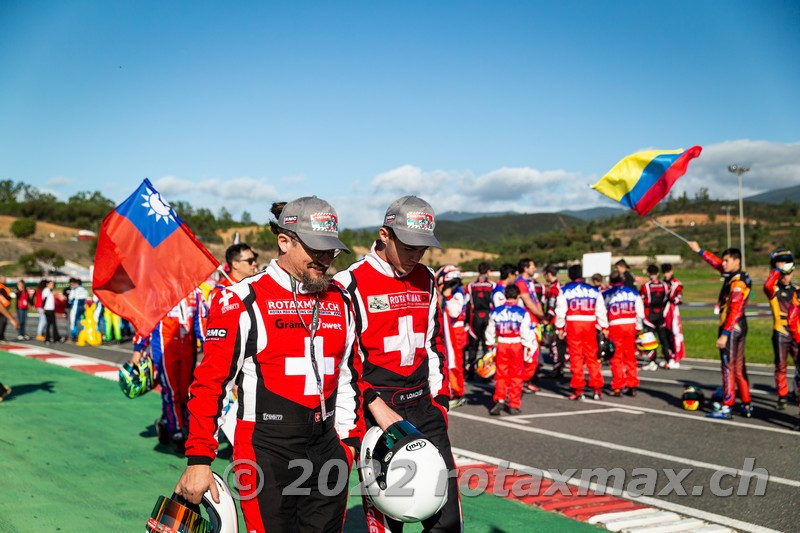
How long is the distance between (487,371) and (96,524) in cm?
711

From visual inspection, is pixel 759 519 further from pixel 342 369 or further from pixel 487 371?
pixel 487 371

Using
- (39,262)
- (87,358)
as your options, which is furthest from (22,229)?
(87,358)

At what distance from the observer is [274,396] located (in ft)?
10.8

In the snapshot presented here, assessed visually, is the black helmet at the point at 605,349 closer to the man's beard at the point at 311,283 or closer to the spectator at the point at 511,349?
the spectator at the point at 511,349

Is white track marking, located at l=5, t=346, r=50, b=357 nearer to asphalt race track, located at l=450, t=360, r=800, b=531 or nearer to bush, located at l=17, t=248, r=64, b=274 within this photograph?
asphalt race track, located at l=450, t=360, r=800, b=531

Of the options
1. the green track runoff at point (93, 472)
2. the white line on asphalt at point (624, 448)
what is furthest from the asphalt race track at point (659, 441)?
the green track runoff at point (93, 472)

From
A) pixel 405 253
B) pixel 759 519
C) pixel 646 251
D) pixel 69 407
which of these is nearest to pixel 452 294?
pixel 69 407

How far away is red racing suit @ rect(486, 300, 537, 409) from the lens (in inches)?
412

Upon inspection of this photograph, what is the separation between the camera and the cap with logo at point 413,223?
3998 mm

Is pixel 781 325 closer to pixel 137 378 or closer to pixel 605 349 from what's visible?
pixel 605 349

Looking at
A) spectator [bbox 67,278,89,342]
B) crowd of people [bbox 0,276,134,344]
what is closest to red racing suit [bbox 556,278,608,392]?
crowd of people [bbox 0,276,134,344]

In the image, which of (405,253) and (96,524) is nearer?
(405,253)

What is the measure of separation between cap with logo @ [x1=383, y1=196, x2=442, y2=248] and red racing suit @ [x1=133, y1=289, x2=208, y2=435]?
4.40 m

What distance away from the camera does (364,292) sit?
13.5ft
